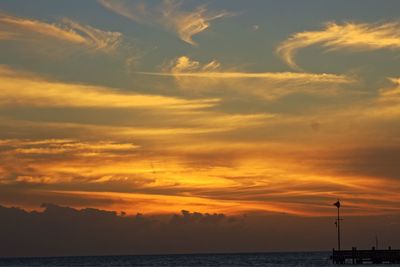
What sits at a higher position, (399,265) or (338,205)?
(338,205)

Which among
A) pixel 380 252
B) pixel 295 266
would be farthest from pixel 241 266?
pixel 380 252

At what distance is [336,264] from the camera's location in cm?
15488

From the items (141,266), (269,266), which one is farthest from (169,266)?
(269,266)

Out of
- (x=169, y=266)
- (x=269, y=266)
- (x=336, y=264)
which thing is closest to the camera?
(x=336, y=264)

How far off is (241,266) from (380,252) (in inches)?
1887

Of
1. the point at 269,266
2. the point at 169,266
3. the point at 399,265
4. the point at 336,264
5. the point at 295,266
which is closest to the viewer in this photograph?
the point at 399,265

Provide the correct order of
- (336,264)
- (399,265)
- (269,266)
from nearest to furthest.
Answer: (399,265) < (336,264) < (269,266)

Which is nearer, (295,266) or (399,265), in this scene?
(399,265)

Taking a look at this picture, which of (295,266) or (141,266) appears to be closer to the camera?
(295,266)

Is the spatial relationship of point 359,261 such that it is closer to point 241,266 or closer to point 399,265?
point 399,265

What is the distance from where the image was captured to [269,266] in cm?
17950

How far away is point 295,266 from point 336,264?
49.2 feet

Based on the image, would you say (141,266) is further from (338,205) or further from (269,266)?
(338,205)

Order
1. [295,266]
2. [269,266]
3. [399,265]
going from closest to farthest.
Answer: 1. [399,265]
2. [295,266]
3. [269,266]
